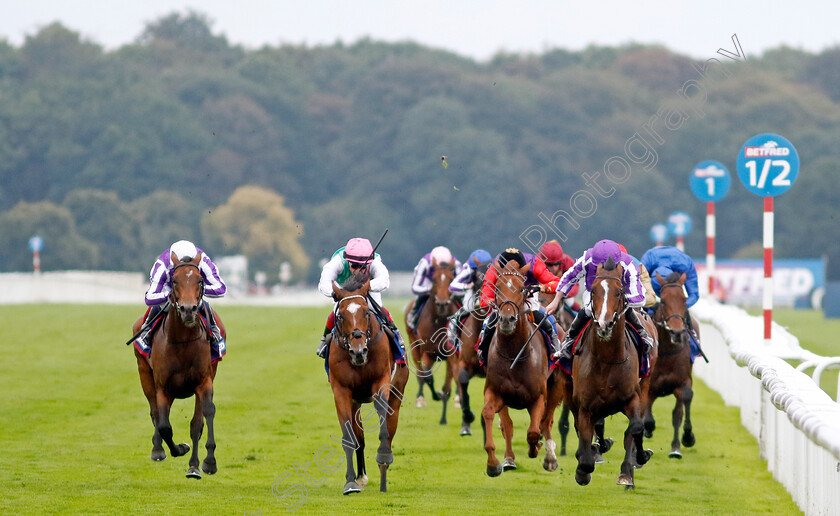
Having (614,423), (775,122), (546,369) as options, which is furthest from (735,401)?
(775,122)

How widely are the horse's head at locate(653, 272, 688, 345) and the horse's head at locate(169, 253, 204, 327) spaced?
3865mm

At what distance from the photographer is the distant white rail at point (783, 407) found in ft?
20.8

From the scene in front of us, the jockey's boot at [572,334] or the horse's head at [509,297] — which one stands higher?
the horse's head at [509,297]

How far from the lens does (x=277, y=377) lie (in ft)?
61.5

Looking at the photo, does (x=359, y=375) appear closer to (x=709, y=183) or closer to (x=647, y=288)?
(x=647, y=288)

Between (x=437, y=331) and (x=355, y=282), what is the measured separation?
14.7 feet

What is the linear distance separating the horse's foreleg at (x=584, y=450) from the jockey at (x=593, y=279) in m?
0.61

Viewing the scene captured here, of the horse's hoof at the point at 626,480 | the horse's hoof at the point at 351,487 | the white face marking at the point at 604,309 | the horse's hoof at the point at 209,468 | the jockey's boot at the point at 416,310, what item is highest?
the white face marking at the point at 604,309

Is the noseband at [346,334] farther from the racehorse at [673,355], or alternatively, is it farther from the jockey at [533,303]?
the racehorse at [673,355]

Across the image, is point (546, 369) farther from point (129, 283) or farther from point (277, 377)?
point (129, 283)

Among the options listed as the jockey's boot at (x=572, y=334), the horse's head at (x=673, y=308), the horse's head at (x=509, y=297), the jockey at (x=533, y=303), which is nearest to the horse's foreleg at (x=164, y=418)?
the jockey at (x=533, y=303)

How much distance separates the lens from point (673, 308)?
1034 cm

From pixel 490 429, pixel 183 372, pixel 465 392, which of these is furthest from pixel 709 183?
pixel 183 372

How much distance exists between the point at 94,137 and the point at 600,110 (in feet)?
94.1
